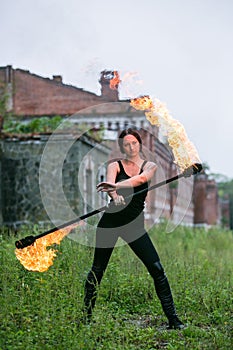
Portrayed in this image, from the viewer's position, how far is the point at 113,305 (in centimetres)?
845

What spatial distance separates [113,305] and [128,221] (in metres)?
1.89

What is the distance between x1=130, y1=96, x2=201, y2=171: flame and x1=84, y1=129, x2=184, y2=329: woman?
0.60 m

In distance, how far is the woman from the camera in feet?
22.9

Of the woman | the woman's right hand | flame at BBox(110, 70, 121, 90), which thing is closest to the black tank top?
the woman

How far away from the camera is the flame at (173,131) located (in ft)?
25.0

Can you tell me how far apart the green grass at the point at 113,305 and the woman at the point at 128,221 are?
359mm

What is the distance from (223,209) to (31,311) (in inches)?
1590

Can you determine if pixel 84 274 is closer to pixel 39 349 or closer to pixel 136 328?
pixel 136 328

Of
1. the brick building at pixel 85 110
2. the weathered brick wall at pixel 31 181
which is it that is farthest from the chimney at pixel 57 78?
the weathered brick wall at pixel 31 181

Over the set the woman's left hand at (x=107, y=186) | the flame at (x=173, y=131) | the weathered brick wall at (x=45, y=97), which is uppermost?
the weathered brick wall at (x=45, y=97)

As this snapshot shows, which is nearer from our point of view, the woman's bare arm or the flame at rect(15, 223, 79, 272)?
the woman's bare arm

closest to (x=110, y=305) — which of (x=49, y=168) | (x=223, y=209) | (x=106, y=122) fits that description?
(x=49, y=168)

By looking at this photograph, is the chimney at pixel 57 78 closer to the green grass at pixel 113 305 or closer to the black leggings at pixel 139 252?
the green grass at pixel 113 305

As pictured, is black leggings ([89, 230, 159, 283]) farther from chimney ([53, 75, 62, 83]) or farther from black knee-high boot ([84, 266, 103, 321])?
chimney ([53, 75, 62, 83])
